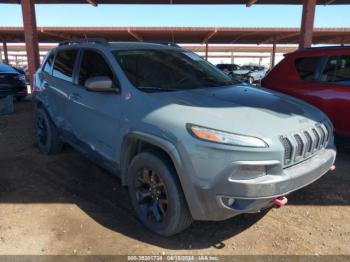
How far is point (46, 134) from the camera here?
5.60 m

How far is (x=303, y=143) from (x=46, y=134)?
4139 millimetres

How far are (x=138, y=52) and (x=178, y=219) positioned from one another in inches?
81.0

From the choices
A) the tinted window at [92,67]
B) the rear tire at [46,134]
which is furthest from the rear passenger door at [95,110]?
the rear tire at [46,134]

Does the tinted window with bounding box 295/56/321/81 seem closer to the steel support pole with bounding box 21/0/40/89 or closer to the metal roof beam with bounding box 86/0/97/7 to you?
the metal roof beam with bounding box 86/0/97/7

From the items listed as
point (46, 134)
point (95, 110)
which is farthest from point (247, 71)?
point (95, 110)

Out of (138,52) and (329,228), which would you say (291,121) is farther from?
(138,52)

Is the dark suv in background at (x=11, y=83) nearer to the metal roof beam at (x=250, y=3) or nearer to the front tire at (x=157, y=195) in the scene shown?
the metal roof beam at (x=250, y=3)

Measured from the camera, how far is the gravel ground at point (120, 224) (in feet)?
10.2

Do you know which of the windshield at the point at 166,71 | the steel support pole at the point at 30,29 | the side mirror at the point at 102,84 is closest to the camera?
the side mirror at the point at 102,84

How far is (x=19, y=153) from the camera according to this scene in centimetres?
588

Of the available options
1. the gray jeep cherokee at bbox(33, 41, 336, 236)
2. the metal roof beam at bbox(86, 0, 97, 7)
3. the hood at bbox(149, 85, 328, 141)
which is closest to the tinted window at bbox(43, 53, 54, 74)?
the gray jeep cherokee at bbox(33, 41, 336, 236)

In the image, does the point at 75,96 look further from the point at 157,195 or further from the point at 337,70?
the point at 337,70

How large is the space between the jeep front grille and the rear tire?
12.2 ft

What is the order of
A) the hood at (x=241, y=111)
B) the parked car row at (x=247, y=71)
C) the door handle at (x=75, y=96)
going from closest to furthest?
the hood at (x=241, y=111) < the door handle at (x=75, y=96) < the parked car row at (x=247, y=71)
